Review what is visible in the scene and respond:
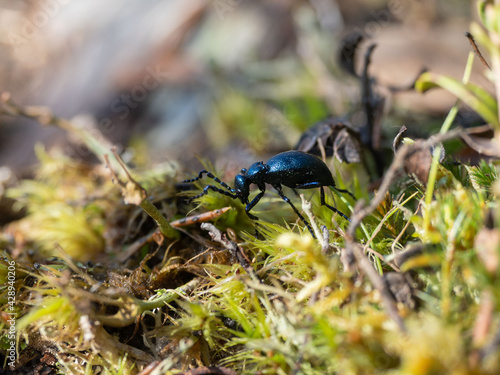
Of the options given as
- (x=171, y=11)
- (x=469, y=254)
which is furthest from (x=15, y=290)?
(x=171, y=11)

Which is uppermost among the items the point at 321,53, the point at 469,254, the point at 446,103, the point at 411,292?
the point at 321,53

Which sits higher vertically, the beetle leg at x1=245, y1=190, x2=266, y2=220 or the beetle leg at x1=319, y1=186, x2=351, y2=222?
the beetle leg at x1=245, y1=190, x2=266, y2=220

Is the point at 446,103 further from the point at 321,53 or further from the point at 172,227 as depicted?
the point at 172,227
